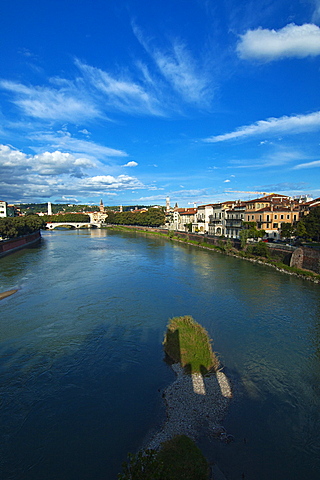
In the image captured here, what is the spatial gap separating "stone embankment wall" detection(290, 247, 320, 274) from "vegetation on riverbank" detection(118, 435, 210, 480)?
2414cm

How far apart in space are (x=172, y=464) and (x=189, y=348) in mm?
5854

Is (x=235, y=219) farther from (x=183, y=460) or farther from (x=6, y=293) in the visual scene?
(x=183, y=460)

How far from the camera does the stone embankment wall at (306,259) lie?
27.4m

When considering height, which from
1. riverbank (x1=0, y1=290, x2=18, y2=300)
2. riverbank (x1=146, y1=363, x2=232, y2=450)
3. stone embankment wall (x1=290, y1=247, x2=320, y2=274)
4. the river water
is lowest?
riverbank (x1=0, y1=290, x2=18, y2=300)

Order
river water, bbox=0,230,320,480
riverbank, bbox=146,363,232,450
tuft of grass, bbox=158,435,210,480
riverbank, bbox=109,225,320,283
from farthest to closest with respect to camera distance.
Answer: riverbank, bbox=109,225,320,283 → riverbank, bbox=146,363,232,450 → river water, bbox=0,230,320,480 → tuft of grass, bbox=158,435,210,480

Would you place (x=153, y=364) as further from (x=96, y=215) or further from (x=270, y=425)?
(x=96, y=215)

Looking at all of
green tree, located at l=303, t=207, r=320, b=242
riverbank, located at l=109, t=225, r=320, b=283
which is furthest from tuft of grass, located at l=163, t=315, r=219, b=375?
green tree, located at l=303, t=207, r=320, b=242

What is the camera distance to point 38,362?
1201 centimetres

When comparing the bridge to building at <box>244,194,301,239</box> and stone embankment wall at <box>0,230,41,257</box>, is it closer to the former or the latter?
stone embankment wall at <box>0,230,41,257</box>

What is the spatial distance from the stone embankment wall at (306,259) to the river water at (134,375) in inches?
153

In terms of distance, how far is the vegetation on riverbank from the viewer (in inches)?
223

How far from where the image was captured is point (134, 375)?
11094mm

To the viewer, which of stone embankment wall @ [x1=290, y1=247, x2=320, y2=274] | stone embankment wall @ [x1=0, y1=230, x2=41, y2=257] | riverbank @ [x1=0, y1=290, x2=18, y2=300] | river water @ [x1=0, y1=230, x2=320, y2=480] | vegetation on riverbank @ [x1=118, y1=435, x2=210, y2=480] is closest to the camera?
vegetation on riverbank @ [x1=118, y1=435, x2=210, y2=480]

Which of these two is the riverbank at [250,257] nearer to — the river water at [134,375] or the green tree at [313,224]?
the river water at [134,375]
